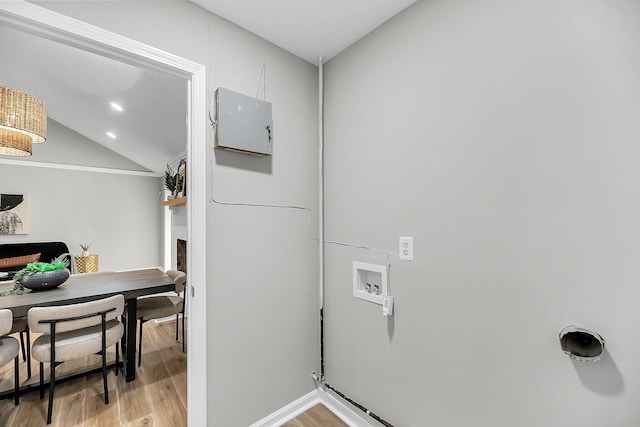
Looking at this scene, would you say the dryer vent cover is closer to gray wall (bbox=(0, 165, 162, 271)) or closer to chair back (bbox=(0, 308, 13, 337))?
chair back (bbox=(0, 308, 13, 337))

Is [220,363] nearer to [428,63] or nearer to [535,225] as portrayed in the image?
[535,225]

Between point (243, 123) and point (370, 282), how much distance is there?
1198mm

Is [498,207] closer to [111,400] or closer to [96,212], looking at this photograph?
[111,400]

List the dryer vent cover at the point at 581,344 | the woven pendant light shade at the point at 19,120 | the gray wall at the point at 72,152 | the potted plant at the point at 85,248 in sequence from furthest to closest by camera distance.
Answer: the potted plant at the point at 85,248 < the gray wall at the point at 72,152 < the woven pendant light shade at the point at 19,120 < the dryer vent cover at the point at 581,344

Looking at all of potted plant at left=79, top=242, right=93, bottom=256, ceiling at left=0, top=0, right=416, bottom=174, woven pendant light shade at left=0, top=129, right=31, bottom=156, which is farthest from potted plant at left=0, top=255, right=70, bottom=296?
potted plant at left=79, top=242, right=93, bottom=256

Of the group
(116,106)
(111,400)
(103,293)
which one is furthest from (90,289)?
(116,106)

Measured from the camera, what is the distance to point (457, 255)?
131 centimetres

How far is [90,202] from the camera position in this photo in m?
5.34

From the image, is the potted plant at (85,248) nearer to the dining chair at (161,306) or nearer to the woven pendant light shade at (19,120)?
the woven pendant light shade at (19,120)

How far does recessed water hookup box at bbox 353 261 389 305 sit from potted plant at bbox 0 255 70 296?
2567mm

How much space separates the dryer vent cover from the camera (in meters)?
0.94

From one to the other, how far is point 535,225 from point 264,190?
136 centimetres

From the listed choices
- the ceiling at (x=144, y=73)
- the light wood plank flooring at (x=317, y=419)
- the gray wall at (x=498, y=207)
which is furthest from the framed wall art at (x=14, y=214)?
the gray wall at (x=498, y=207)

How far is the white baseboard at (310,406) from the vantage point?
173 cm
